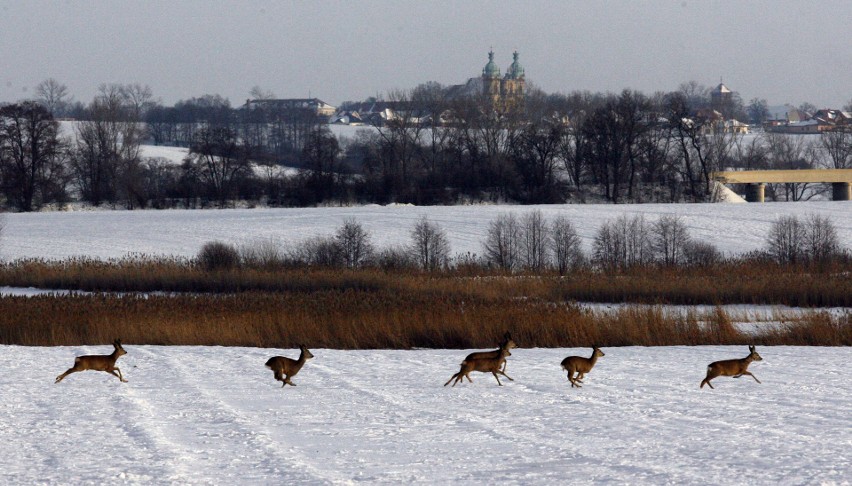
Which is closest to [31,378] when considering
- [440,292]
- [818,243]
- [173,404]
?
[173,404]

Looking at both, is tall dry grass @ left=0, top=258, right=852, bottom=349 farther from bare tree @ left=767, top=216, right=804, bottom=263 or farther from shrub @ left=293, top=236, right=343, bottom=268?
shrub @ left=293, top=236, right=343, bottom=268

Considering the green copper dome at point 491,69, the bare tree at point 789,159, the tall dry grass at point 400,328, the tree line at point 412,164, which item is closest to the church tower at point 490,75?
the green copper dome at point 491,69

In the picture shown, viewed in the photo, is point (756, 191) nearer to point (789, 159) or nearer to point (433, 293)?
point (789, 159)

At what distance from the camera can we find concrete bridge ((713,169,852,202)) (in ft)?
235

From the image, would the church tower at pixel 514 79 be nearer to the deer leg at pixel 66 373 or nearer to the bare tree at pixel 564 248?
the bare tree at pixel 564 248

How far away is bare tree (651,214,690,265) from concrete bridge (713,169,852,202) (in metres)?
29.7

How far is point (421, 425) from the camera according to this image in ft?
33.0

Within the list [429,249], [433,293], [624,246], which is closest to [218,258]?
[429,249]

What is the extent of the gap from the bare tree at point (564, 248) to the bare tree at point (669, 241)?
10.1 feet

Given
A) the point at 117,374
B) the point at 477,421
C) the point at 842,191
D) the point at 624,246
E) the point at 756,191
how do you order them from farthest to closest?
the point at 842,191, the point at 756,191, the point at 624,246, the point at 117,374, the point at 477,421

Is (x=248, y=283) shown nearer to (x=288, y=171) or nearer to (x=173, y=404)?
(x=173, y=404)

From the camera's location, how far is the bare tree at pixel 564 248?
1542 inches

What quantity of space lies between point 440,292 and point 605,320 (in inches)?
297

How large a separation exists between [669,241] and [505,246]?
21.6ft
